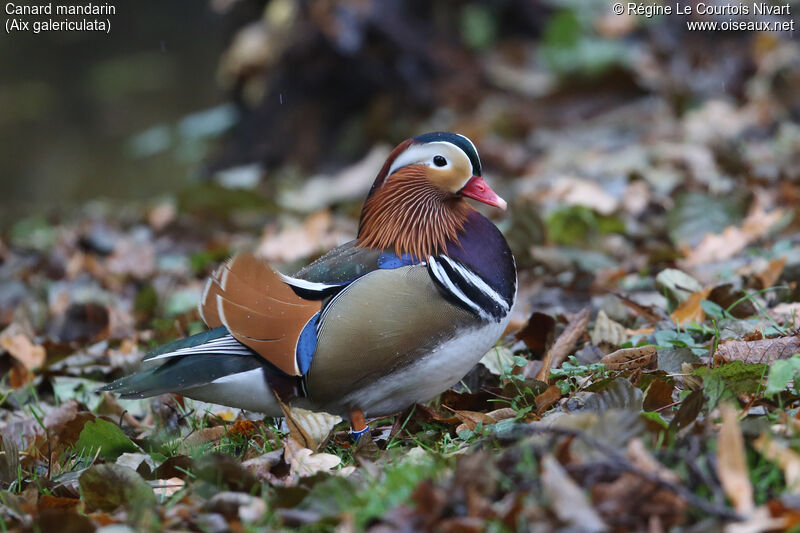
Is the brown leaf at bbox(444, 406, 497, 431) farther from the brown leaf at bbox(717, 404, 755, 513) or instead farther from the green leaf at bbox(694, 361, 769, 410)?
the brown leaf at bbox(717, 404, 755, 513)

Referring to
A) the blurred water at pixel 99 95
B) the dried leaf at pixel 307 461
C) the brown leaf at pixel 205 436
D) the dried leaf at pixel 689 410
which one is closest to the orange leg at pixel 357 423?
the dried leaf at pixel 307 461

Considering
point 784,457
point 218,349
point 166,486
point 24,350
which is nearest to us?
point 784,457

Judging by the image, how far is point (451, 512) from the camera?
1872mm

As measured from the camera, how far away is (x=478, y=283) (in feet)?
8.97

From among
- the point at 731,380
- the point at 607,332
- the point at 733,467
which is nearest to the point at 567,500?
the point at 733,467

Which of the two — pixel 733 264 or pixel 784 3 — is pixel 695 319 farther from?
pixel 784 3

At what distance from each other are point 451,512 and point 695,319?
168 centimetres

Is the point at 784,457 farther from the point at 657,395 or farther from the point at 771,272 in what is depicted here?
the point at 771,272

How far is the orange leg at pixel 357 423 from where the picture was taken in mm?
2766

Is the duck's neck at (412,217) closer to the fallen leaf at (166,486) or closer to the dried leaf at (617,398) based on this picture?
the dried leaf at (617,398)

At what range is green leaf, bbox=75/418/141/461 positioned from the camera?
9.23 ft

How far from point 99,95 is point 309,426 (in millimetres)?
11534

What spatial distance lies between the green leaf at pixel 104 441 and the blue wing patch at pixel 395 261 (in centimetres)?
93

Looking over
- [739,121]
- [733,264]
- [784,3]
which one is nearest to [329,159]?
[739,121]
